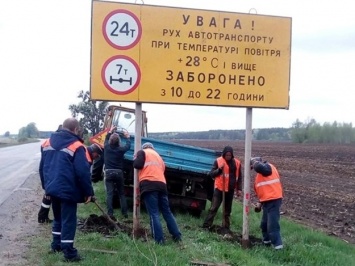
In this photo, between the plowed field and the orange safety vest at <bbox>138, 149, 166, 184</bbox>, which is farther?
the plowed field

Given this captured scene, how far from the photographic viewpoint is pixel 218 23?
30.4 ft

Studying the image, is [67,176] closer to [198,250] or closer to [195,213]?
[198,250]

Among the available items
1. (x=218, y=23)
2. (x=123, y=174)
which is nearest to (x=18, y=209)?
(x=123, y=174)

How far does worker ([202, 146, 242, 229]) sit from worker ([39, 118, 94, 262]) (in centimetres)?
412

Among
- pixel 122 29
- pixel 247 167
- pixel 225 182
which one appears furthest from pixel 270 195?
pixel 122 29

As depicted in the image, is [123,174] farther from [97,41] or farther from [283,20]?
[283,20]

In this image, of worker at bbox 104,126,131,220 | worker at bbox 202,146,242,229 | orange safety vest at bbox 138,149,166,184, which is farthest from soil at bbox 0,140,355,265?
orange safety vest at bbox 138,149,166,184

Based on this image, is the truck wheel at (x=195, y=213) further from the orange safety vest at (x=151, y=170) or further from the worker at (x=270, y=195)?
the orange safety vest at (x=151, y=170)

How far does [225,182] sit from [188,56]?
10.2 feet

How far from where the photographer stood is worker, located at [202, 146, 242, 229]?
1116 cm

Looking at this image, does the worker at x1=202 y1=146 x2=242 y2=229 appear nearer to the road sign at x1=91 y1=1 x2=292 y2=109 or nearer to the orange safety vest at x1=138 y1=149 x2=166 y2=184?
the road sign at x1=91 y1=1 x2=292 y2=109

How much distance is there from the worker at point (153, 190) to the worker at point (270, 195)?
1630 millimetres

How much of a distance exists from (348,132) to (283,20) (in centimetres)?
11180

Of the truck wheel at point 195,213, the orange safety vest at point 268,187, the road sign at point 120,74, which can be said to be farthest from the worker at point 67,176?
the truck wheel at point 195,213
